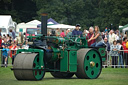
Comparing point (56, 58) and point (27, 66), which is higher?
point (56, 58)

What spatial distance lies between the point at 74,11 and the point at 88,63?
2129 inches

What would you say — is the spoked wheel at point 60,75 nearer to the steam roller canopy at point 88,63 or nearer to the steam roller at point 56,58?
the steam roller at point 56,58

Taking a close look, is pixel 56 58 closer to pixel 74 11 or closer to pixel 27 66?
pixel 27 66

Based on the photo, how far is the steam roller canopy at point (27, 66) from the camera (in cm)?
1566

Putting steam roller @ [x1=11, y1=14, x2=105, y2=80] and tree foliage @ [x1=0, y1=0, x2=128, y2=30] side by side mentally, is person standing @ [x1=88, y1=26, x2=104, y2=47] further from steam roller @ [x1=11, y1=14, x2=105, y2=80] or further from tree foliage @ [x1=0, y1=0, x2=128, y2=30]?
tree foliage @ [x1=0, y1=0, x2=128, y2=30]

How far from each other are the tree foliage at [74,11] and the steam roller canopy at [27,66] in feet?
162

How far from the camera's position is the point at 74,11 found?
7094 cm

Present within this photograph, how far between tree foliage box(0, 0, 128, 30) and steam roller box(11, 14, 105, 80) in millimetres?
47961

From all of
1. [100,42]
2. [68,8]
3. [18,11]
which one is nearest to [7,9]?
[18,11]

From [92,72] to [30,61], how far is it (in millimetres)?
2644

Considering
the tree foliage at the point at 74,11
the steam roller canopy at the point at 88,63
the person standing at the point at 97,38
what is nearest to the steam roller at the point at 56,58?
the steam roller canopy at the point at 88,63

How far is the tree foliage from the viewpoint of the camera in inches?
2687

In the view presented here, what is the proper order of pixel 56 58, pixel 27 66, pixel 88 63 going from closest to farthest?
pixel 27 66 → pixel 56 58 → pixel 88 63

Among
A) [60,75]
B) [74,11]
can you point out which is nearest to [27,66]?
[60,75]
